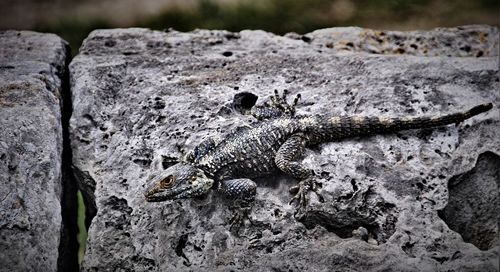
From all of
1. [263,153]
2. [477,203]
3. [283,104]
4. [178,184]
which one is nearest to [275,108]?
[283,104]

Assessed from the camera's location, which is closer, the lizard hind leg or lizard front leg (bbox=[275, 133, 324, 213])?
lizard front leg (bbox=[275, 133, 324, 213])

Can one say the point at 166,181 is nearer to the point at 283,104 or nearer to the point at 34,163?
the point at 34,163

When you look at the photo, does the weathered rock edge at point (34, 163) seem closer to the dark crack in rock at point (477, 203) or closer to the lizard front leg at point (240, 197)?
the lizard front leg at point (240, 197)

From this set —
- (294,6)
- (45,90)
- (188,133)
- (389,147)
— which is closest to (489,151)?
(389,147)

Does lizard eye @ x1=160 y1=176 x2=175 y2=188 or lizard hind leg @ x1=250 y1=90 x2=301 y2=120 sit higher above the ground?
lizard hind leg @ x1=250 y1=90 x2=301 y2=120

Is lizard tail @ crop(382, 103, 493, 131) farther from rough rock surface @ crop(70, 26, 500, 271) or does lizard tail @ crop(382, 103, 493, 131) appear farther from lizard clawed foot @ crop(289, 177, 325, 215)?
lizard clawed foot @ crop(289, 177, 325, 215)

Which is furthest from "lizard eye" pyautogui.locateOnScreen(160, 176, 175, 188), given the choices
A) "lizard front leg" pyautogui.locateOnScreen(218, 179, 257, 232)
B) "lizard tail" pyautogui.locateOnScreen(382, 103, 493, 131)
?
"lizard tail" pyautogui.locateOnScreen(382, 103, 493, 131)

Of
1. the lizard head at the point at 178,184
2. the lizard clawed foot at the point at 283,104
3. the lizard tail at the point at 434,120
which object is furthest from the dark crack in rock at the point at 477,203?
the lizard head at the point at 178,184

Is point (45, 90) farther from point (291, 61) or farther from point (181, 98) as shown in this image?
point (291, 61)
